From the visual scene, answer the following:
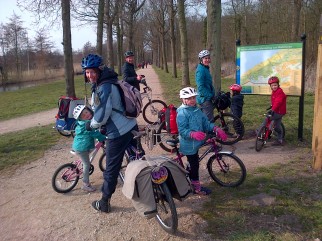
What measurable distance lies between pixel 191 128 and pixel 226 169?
38.2 inches

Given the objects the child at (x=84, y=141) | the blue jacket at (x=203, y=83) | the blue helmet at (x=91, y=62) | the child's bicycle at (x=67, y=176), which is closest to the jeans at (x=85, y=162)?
the child at (x=84, y=141)

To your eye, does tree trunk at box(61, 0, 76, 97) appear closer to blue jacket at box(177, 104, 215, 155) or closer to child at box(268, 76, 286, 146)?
child at box(268, 76, 286, 146)

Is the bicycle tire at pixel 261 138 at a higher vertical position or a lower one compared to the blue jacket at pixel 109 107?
lower

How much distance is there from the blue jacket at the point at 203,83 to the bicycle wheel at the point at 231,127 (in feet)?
2.07

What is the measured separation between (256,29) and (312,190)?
24.0 m

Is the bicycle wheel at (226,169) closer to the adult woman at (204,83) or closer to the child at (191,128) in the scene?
the child at (191,128)

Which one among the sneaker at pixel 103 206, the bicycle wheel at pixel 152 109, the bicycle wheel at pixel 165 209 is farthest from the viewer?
the bicycle wheel at pixel 152 109

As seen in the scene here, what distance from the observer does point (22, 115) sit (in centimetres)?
1429

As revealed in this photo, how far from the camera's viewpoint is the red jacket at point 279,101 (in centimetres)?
621


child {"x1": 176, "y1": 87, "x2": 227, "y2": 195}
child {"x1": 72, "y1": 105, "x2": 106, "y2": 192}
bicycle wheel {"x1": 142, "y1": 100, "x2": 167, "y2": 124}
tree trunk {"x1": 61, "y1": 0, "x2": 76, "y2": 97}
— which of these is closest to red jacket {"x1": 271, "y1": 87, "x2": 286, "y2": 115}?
child {"x1": 176, "y1": 87, "x2": 227, "y2": 195}

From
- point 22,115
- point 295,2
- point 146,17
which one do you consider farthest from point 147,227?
point 146,17

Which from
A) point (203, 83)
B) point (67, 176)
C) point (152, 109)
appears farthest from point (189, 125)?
point (152, 109)

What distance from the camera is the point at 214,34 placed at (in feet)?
24.3

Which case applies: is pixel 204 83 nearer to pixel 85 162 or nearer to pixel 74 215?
pixel 85 162
